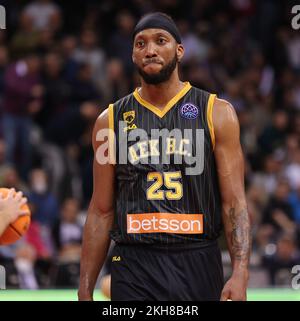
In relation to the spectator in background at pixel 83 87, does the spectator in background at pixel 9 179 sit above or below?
below

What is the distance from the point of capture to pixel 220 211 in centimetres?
626

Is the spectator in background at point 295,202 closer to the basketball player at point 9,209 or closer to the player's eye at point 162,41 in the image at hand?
the player's eye at point 162,41

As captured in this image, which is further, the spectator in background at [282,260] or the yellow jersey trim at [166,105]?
the spectator in background at [282,260]

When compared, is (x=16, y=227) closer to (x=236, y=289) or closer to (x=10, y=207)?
(x=10, y=207)

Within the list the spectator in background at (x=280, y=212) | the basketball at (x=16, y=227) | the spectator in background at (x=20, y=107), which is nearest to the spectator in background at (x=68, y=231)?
the spectator in background at (x=20, y=107)

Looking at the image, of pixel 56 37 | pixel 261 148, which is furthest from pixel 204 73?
pixel 56 37

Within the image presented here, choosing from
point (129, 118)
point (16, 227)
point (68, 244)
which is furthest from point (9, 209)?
point (68, 244)

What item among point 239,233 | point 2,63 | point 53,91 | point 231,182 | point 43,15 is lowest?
point 239,233

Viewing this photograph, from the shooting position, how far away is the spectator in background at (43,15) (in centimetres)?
1547

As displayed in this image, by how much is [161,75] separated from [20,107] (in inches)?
329

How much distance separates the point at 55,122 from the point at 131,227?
28.6ft

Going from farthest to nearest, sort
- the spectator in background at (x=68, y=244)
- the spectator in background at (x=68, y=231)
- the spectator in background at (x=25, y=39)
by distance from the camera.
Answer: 1. the spectator in background at (x=25, y=39)
2. the spectator in background at (x=68, y=231)
3. the spectator in background at (x=68, y=244)

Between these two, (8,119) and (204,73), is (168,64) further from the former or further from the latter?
(204,73)

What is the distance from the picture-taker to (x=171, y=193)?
20.2 feet
